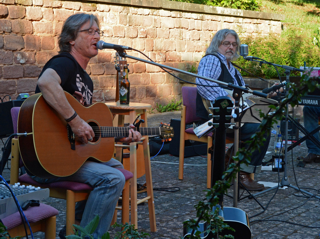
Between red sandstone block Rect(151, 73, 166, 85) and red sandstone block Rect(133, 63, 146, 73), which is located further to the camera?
red sandstone block Rect(151, 73, 166, 85)

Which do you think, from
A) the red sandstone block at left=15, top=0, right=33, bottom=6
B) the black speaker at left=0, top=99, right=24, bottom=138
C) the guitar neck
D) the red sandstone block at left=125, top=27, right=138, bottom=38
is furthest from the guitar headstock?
the red sandstone block at left=125, top=27, right=138, bottom=38

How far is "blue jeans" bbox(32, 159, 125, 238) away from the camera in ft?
8.25

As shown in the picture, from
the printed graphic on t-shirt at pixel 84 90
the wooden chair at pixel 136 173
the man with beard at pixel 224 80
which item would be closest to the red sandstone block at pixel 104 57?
the man with beard at pixel 224 80

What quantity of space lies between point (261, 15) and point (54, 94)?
9287mm

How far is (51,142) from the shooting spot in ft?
8.02

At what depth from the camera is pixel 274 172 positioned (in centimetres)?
500

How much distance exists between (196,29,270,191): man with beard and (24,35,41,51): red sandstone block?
3593 mm

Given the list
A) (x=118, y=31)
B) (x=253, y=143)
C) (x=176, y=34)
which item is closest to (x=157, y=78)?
→ (x=176, y=34)

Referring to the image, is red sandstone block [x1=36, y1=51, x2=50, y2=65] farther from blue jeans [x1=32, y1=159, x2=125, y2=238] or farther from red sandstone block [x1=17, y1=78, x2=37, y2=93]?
blue jeans [x1=32, y1=159, x2=125, y2=238]

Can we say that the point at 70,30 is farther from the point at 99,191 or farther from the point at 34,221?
the point at 34,221

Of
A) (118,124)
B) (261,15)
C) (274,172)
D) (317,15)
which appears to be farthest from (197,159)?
(317,15)

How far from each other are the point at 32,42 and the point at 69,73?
458cm

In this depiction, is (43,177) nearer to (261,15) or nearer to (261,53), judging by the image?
(261,53)

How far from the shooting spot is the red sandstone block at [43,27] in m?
6.91
